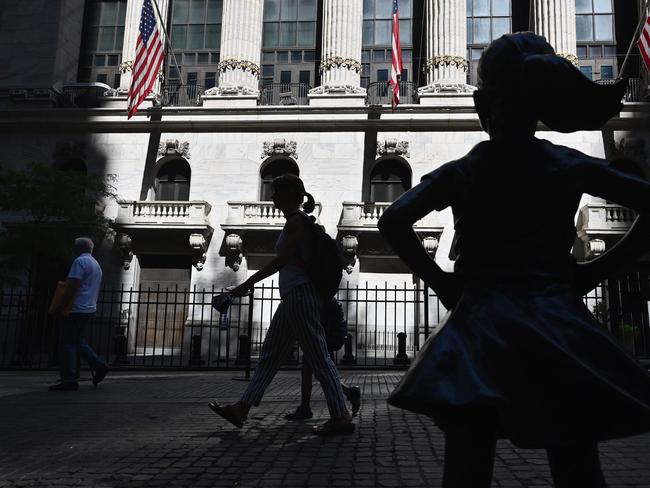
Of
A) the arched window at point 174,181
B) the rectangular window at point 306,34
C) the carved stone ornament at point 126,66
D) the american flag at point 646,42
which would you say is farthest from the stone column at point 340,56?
the american flag at point 646,42

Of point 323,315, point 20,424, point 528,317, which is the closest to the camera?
point 528,317

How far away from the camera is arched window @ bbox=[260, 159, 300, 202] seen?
2309 centimetres

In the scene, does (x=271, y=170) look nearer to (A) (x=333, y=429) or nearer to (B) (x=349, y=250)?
(B) (x=349, y=250)

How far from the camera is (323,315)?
5.87m

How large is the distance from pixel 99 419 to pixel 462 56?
20.7 meters

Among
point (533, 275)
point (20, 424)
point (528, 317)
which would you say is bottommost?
point (20, 424)

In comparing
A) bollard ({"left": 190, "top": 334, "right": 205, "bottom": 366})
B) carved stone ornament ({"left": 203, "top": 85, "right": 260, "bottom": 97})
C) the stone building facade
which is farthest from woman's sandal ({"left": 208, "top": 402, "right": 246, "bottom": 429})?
carved stone ornament ({"left": 203, "top": 85, "right": 260, "bottom": 97})

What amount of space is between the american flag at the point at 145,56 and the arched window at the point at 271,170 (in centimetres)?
528

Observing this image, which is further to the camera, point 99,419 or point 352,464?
point 99,419

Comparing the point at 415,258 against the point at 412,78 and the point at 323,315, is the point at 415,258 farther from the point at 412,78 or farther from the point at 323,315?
the point at 412,78

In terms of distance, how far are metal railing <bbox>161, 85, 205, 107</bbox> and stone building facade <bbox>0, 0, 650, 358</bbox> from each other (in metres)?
0.08

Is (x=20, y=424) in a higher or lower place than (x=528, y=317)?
lower

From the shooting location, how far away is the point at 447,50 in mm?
22891

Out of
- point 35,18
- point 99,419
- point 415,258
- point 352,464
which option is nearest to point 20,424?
point 99,419
